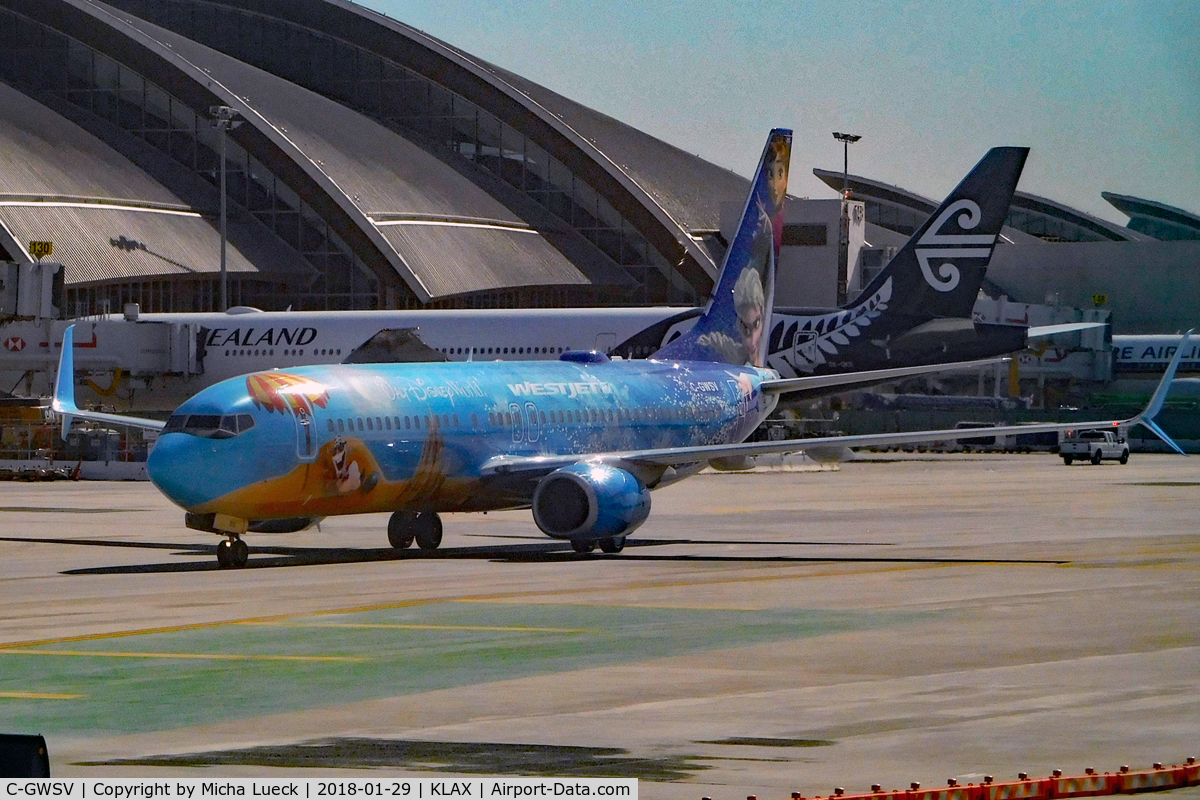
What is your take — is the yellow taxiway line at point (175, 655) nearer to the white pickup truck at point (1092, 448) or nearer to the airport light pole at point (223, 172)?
the airport light pole at point (223, 172)

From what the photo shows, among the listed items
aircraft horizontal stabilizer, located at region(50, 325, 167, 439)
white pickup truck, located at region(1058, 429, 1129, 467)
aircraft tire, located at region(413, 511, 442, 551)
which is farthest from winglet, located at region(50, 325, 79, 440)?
white pickup truck, located at region(1058, 429, 1129, 467)

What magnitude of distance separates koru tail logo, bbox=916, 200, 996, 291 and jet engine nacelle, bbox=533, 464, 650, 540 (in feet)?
112

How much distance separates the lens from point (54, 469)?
221 ft

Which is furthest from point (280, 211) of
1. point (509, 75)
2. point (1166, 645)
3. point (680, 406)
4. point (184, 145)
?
point (1166, 645)

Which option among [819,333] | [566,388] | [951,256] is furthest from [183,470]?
[951,256]

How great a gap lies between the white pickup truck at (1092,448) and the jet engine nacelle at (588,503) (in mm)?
50483

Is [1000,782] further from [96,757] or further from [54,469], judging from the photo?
[54,469]

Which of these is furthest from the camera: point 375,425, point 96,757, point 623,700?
point 375,425

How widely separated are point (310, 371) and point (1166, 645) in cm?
1750

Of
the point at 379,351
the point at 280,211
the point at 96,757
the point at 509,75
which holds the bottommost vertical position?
the point at 96,757

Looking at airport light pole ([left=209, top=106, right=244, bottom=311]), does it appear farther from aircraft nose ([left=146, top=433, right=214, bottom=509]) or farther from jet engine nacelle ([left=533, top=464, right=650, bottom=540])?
aircraft nose ([left=146, top=433, right=214, bottom=509])

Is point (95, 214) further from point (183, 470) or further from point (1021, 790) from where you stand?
point (1021, 790)

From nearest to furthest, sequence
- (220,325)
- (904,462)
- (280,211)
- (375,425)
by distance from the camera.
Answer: (375,425)
(220,325)
(904,462)
(280,211)

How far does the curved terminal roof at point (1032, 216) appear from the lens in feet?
611
